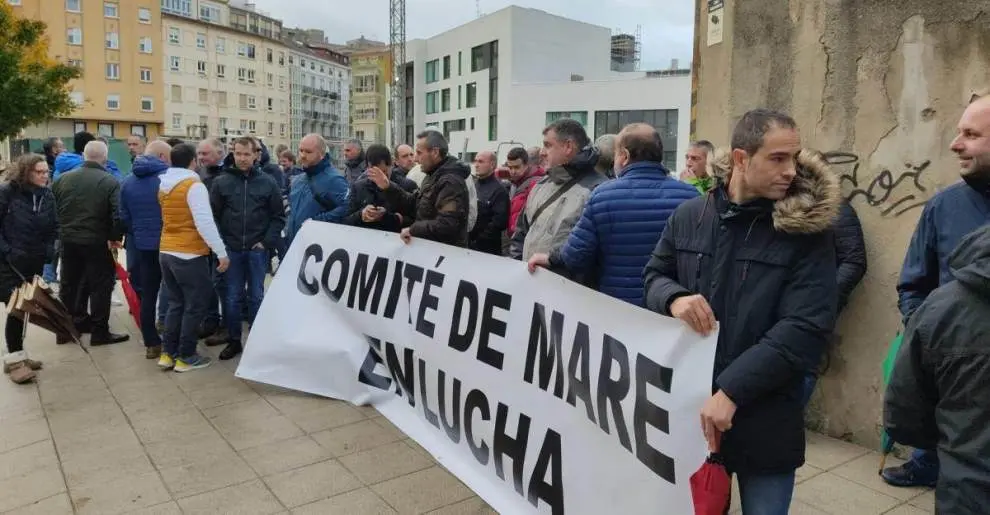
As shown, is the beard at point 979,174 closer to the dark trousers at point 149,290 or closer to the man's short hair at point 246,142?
the man's short hair at point 246,142

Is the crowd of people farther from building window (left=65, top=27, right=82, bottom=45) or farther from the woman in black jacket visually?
building window (left=65, top=27, right=82, bottom=45)

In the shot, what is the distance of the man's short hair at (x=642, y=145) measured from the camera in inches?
Answer: 137

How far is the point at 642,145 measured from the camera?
3469 millimetres

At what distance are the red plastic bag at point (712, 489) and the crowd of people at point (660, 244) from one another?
8 cm

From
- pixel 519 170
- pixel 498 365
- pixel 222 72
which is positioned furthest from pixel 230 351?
pixel 222 72

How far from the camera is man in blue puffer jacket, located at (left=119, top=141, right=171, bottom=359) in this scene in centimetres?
609

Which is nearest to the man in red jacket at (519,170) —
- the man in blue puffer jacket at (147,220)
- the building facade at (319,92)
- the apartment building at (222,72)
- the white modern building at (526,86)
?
the man in blue puffer jacket at (147,220)

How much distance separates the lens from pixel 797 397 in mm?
2242

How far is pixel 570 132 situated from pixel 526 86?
56.9 meters

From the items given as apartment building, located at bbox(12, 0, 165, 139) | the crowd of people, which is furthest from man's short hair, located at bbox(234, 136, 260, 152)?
apartment building, located at bbox(12, 0, 165, 139)

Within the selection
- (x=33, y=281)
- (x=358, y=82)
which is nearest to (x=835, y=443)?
(x=33, y=281)

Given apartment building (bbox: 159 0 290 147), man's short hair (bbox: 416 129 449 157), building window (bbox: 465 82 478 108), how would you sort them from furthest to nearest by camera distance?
apartment building (bbox: 159 0 290 147)
building window (bbox: 465 82 478 108)
man's short hair (bbox: 416 129 449 157)

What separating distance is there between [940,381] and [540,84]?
192 ft

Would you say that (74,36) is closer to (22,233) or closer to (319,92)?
(319,92)
